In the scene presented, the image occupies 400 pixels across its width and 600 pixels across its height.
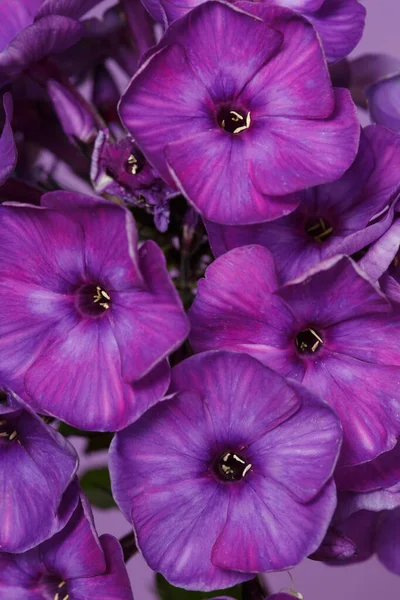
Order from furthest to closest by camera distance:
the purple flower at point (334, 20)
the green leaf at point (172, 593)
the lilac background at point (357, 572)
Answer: the lilac background at point (357, 572) < the green leaf at point (172, 593) < the purple flower at point (334, 20)

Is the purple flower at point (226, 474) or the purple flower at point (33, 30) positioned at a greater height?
the purple flower at point (33, 30)

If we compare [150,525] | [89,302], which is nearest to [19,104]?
[89,302]

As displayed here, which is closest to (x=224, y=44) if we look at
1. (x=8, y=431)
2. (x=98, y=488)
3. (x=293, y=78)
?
(x=293, y=78)

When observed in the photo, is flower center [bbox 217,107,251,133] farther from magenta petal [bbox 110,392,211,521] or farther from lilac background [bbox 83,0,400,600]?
lilac background [bbox 83,0,400,600]

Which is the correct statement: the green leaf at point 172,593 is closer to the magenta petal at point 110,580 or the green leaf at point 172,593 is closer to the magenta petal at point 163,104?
the magenta petal at point 110,580

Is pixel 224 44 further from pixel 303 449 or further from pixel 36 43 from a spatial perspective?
pixel 303 449

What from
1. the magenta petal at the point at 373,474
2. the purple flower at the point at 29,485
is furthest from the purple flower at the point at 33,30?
the magenta petal at the point at 373,474

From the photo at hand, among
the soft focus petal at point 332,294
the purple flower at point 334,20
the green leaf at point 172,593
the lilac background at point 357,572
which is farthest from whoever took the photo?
the lilac background at point 357,572

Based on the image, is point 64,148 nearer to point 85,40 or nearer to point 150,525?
point 85,40
